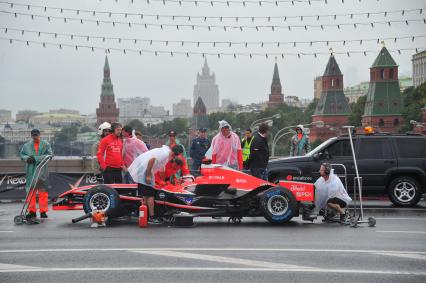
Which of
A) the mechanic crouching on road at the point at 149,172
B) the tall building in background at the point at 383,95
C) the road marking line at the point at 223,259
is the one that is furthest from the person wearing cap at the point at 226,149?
the tall building in background at the point at 383,95

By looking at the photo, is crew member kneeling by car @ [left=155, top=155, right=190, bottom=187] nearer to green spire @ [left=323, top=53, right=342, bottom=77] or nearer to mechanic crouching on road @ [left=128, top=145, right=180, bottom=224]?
mechanic crouching on road @ [left=128, top=145, right=180, bottom=224]

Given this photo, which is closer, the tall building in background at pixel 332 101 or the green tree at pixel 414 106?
the green tree at pixel 414 106

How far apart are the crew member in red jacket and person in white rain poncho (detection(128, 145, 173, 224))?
1512 mm

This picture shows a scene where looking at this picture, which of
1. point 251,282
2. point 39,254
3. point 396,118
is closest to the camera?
point 251,282

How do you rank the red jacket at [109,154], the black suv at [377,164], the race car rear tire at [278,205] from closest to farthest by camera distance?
the race car rear tire at [278,205]
the red jacket at [109,154]
the black suv at [377,164]

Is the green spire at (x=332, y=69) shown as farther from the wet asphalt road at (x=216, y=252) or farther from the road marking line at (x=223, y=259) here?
the road marking line at (x=223, y=259)

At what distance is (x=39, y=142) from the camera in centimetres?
1612

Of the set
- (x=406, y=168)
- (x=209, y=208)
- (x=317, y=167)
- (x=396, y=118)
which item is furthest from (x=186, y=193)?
(x=396, y=118)

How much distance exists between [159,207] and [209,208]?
0.96 m

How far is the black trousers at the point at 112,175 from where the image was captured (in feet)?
51.3

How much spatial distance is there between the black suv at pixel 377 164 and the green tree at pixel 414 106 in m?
107

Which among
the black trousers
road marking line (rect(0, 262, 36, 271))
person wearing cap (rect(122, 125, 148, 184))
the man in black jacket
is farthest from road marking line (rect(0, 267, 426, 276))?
the man in black jacket

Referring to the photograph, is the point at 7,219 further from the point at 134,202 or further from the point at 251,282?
the point at 251,282

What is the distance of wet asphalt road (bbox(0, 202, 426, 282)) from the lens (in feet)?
29.6
